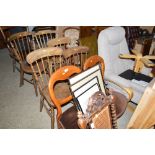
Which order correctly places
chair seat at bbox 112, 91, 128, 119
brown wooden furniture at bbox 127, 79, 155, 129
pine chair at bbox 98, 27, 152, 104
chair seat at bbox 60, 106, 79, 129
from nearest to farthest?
1. brown wooden furniture at bbox 127, 79, 155, 129
2. chair seat at bbox 60, 106, 79, 129
3. chair seat at bbox 112, 91, 128, 119
4. pine chair at bbox 98, 27, 152, 104

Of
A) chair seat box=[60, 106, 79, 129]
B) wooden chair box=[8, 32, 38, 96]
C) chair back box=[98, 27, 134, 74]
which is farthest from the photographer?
wooden chair box=[8, 32, 38, 96]

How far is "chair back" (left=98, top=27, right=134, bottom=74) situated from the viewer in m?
2.20

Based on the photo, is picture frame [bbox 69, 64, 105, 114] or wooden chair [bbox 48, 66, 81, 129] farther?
wooden chair [bbox 48, 66, 81, 129]

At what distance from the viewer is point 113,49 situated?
2363 millimetres

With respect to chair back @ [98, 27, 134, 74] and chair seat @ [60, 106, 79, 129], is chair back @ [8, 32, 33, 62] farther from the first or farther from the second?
chair seat @ [60, 106, 79, 129]

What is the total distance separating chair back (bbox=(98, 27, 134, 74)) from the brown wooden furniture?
3.04 ft

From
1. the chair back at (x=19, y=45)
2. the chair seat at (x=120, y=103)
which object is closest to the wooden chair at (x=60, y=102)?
the chair seat at (x=120, y=103)

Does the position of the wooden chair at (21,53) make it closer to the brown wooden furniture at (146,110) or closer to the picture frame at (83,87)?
the picture frame at (83,87)

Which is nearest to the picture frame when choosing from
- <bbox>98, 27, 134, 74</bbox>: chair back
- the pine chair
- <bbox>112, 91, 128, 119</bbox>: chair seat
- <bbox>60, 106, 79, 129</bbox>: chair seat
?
<bbox>60, 106, 79, 129</bbox>: chair seat

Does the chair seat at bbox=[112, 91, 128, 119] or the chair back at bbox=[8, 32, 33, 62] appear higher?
the chair back at bbox=[8, 32, 33, 62]
